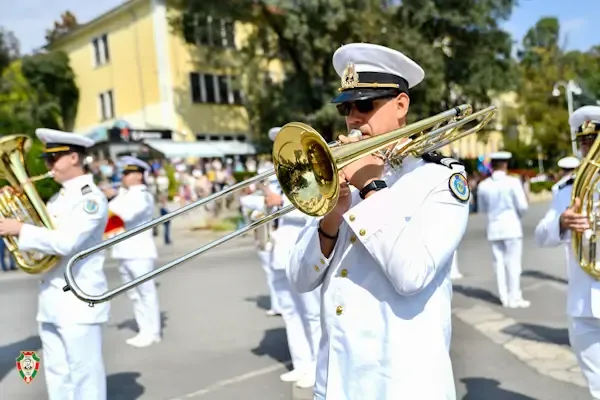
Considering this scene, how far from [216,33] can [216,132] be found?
20.2 feet

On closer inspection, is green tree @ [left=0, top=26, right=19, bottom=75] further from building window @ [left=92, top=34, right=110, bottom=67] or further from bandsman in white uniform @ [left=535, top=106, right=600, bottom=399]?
bandsman in white uniform @ [left=535, top=106, right=600, bottom=399]

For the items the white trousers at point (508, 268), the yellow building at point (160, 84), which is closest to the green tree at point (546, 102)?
the yellow building at point (160, 84)

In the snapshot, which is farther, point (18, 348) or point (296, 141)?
point (18, 348)

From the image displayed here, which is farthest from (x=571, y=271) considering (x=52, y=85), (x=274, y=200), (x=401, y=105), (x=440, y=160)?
(x=52, y=85)

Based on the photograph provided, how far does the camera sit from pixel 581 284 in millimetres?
3820

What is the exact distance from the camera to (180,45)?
32.5 m

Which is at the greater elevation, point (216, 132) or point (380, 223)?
point (216, 132)

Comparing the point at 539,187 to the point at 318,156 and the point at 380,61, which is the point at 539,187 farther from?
the point at 318,156

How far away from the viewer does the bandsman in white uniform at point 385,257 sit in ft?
6.91

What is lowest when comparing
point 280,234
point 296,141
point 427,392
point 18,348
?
point 18,348

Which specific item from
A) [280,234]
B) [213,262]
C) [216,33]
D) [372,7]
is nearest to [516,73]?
[372,7]

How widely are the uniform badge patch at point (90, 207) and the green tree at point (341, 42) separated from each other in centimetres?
2193

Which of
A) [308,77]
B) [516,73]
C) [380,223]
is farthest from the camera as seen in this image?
[516,73]

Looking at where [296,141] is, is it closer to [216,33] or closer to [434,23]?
[434,23]
